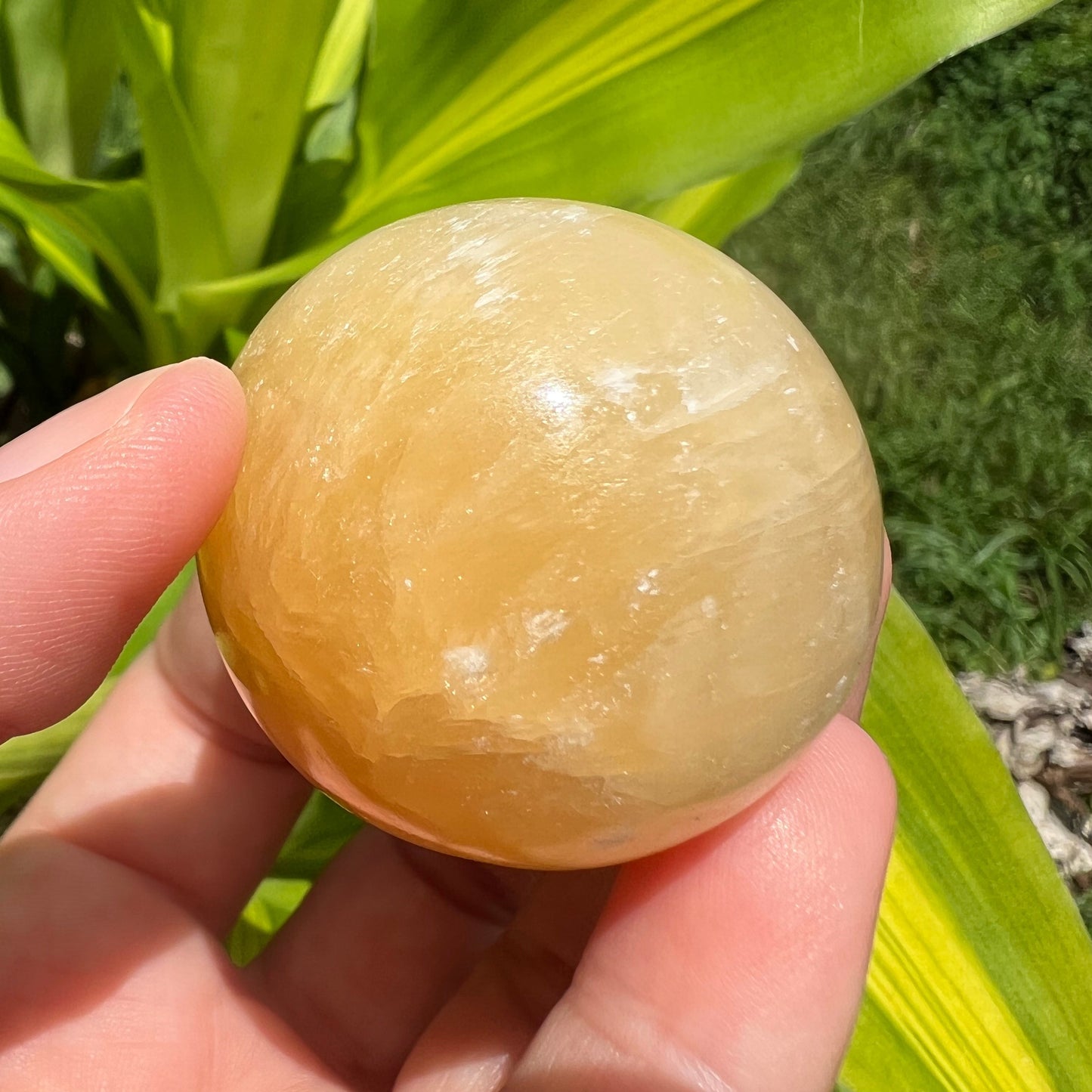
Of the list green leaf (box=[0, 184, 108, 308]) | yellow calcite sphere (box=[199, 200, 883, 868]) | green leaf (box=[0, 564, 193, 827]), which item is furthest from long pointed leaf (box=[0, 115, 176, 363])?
yellow calcite sphere (box=[199, 200, 883, 868])

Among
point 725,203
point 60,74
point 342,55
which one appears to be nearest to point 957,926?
point 725,203

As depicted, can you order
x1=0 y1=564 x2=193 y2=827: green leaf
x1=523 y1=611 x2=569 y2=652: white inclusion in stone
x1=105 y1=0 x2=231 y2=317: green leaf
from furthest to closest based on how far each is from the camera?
x1=0 y1=564 x2=193 y2=827: green leaf < x1=105 y1=0 x2=231 y2=317: green leaf < x1=523 y1=611 x2=569 y2=652: white inclusion in stone

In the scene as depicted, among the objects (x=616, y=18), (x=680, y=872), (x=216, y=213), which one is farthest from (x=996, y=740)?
(x=216, y=213)

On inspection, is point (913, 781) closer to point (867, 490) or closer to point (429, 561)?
point (867, 490)

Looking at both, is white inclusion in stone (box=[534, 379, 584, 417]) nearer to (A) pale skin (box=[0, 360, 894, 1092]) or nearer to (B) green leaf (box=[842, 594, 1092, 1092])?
(A) pale skin (box=[0, 360, 894, 1092])

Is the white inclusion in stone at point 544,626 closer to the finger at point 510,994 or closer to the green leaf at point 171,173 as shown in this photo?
the finger at point 510,994

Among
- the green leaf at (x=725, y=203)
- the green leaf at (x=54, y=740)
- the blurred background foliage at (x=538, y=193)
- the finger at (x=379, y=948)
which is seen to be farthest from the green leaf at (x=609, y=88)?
the finger at (x=379, y=948)
